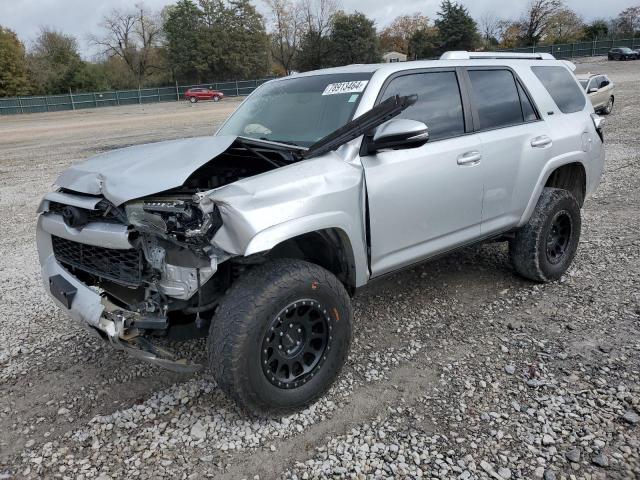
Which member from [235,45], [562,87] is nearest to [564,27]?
[235,45]

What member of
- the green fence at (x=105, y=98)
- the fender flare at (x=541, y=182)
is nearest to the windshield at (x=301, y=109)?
the fender flare at (x=541, y=182)

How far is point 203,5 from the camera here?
61625mm

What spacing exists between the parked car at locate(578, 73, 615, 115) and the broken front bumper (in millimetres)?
15630

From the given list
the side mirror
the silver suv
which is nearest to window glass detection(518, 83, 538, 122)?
the silver suv

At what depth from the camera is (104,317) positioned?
272cm

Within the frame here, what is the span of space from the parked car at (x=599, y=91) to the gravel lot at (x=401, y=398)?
1227cm

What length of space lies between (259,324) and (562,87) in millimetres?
3858

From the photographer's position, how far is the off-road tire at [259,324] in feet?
8.45

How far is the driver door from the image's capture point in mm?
3186

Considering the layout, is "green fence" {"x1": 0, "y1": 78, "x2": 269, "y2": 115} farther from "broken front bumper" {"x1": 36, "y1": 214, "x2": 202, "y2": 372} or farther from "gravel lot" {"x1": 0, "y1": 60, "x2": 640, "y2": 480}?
"broken front bumper" {"x1": 36, "y1": 214, "x2": 202, "y2": 372}

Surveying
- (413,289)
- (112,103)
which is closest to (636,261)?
(413,289)

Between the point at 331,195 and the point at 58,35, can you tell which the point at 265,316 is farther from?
the point at 58,35

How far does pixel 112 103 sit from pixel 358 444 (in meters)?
57.2

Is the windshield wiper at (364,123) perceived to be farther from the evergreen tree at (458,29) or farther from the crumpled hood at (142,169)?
the evergreen tree at (458,29)
